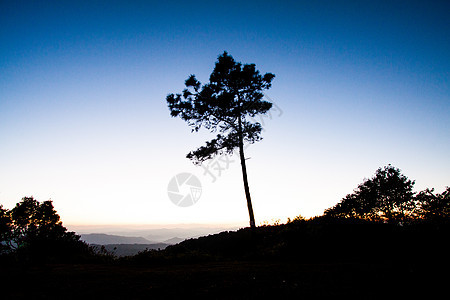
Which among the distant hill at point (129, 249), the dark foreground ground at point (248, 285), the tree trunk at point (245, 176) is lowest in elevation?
the distant hill at point (129, 249)

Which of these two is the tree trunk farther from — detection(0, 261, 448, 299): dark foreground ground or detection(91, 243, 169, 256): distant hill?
detection(0, 261, 448, 299): dark foreground ground

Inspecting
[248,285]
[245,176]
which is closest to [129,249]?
[245,176]

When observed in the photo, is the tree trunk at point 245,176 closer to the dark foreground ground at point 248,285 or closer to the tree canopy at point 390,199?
the dark foreground ground at point 248,285

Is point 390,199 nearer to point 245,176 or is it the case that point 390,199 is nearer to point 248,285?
point 245,176

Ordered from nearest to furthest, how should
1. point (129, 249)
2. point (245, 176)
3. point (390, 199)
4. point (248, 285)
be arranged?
point (248, 285) → point (245, 176) → point (390, 199) → point (129, 249)

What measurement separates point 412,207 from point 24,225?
52.9m

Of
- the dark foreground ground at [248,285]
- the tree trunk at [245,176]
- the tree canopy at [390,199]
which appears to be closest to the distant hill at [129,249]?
the tree trunk at [245,176]

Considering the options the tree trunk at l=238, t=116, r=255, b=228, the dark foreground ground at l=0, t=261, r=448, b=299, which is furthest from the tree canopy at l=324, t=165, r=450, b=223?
the dark foreground ground at l=0, t=261, r=448, b=299

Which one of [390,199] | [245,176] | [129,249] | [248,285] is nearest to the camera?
[248,285]

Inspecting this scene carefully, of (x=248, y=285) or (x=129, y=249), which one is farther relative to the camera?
(x=129, y=249)

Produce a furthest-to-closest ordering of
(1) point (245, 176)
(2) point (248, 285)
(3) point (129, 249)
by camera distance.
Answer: (3) point (129, 249)
(1) point (245, 176)
(2) point (248, 285)

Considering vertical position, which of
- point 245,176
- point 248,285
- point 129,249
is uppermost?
point 245,176

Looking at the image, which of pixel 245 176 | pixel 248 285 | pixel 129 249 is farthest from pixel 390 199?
pixel 129 249

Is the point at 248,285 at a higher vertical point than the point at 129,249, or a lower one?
higher
